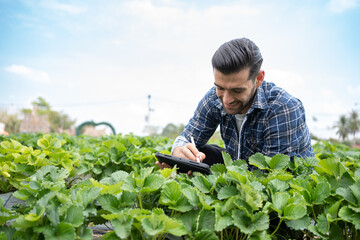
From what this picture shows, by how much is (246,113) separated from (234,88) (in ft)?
1.22

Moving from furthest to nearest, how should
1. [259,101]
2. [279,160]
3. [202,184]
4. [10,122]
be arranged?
1. [10,122]
2. [259,101]
3. [279,160]
4. [202,184]

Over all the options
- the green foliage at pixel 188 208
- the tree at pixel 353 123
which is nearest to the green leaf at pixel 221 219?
the green foliage at pixel 188 208

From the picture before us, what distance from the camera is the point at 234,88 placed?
2119mm

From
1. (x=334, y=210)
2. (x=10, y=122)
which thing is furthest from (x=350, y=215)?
(x=10, y=122)

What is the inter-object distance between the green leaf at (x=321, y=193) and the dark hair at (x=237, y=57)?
3.36 feet

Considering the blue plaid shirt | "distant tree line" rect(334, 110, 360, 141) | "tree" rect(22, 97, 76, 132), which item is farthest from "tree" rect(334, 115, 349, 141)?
the blue plaid shirt

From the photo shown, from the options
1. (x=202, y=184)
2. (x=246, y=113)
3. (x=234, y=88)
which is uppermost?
(x=234, y=88)

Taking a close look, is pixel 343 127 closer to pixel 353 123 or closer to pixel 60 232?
pixel 353 123

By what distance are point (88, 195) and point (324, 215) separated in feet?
3.06

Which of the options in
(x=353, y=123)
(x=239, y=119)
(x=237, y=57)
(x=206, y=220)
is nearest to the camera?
(x=206, y=220)

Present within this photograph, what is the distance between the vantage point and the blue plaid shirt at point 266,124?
234cm

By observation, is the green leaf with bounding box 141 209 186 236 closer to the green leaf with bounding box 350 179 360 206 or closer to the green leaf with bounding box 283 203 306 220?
the green leaf with bounding box 283 203 306 220

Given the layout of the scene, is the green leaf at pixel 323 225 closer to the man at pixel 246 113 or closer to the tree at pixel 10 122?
the man at pixel 246 113

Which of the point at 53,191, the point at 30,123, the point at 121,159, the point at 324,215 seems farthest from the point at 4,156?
the point at 30,123
